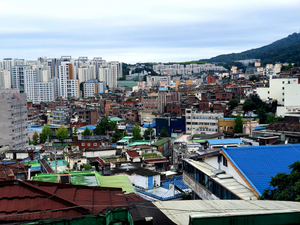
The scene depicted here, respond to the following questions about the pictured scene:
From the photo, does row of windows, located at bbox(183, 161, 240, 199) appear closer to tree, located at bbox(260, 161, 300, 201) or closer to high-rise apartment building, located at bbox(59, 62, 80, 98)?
tree, located at bbox(260, 161, 300, 201)

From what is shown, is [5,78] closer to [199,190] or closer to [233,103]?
[233,103]

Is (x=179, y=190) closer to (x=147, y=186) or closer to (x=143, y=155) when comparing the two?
(x=147, y=186)

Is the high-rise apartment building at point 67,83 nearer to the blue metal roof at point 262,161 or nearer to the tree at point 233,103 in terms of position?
the tree at point 233,103

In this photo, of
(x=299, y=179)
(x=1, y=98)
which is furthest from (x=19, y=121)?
(x=299, y=179)

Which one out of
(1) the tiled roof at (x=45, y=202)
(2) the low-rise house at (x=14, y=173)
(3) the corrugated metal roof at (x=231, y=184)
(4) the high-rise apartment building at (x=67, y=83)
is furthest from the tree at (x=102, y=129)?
(4) the high-rise apartment building at (x=67, y=83)

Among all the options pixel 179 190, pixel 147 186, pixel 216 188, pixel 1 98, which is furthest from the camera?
Answer: pixel 1 98

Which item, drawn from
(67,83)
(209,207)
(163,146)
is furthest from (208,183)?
(67,83)
